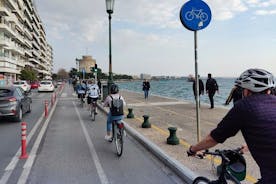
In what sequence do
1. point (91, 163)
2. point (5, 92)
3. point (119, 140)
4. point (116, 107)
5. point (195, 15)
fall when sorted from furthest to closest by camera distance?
1. point (5, 92)
2. point (116, 107)
3. point (119, 140)
4. point (91, 163)
5. point (195, 15)

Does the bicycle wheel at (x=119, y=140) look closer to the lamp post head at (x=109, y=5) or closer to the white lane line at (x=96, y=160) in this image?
the white lane line at (x=96, y=160)

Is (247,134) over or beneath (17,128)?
over

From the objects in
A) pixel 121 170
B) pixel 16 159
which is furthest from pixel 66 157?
pixel 121 170

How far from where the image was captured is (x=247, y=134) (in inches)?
87.0

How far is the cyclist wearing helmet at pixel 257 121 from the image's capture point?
2.08 m

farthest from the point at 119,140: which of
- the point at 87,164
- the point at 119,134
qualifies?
the point at 87,164

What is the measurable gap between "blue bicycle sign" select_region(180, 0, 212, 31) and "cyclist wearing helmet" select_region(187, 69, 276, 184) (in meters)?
3.71

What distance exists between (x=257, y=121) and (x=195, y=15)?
4148mm

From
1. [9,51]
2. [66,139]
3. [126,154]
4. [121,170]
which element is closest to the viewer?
[121,170]

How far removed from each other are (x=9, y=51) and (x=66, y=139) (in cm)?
6057

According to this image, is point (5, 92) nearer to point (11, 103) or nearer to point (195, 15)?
point (11, 103)

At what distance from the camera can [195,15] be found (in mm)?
5855

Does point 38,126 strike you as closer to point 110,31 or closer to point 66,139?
point 66,139

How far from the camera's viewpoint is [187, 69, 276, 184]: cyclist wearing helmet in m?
2.08
